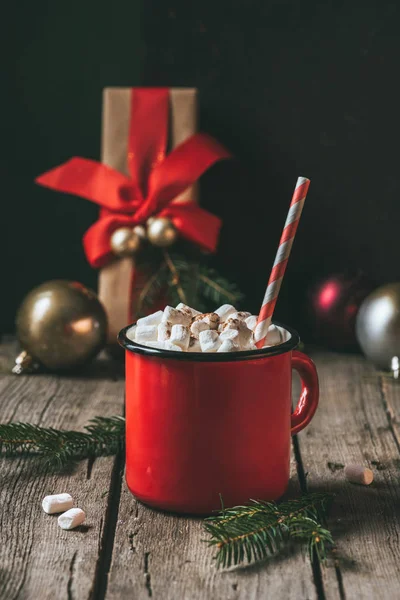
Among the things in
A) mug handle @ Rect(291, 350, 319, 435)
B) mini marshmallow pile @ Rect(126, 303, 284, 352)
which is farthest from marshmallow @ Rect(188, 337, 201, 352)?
mug handle @ Rect(291, 350, 319, 435)

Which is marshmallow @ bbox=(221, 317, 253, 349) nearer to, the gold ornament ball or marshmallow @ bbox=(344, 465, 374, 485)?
marshmallow @ bbox=(344, 465, 374, 485)

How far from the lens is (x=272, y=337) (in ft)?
2.89

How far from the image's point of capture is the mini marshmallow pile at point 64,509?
864mm

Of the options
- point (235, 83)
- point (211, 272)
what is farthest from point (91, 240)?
point (235, 83)

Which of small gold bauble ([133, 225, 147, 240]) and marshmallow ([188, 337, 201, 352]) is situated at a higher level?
marshmallow ([188, 337, 201, 352])

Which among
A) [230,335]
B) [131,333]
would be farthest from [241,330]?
[131,333]

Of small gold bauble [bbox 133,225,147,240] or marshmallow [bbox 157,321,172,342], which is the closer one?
marshmallow [bbox 157,321,172,342]

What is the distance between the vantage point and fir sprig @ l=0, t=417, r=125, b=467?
1.05 m

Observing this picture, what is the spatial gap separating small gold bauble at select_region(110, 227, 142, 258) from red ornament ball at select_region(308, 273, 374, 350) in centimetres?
36

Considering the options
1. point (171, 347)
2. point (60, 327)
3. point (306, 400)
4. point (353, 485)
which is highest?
point (171, 347)

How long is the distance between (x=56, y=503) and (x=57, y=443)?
0.17m

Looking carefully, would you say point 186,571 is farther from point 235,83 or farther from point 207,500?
point 235,83

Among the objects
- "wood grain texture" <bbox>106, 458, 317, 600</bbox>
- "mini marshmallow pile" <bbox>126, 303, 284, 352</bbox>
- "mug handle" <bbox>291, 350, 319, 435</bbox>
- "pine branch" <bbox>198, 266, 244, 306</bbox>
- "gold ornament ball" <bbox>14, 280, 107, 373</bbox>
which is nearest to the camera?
"wood grain texture" <bbox>106, 458, 317, 600</bbox>

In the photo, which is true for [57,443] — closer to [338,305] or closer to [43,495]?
[43,495]
